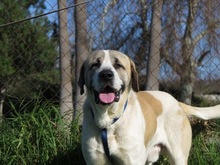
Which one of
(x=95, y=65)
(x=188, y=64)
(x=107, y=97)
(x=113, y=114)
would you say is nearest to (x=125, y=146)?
(x=113, y=114)

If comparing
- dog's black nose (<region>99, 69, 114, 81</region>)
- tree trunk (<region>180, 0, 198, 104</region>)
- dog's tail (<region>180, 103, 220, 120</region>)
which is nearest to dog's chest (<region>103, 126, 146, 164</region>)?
dog's black nose (<region>99, 69, 114, 81</region>)

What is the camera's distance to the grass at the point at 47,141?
3.87m

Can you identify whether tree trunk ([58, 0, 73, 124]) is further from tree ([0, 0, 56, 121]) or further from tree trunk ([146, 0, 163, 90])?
tree trunk ([146, 0, 163, 90])

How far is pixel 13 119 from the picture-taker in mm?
4109

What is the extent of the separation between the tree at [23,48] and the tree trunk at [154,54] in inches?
57.9

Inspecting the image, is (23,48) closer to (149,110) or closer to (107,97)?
(149,110)

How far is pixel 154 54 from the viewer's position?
566cm

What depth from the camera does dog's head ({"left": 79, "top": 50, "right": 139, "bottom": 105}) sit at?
2758mm

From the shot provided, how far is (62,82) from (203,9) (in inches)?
78.7

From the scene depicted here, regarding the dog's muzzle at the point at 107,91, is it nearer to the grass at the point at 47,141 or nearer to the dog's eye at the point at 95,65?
the dog's eye at the point at 95,65

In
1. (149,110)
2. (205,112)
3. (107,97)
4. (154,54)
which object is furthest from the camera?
(154,54)

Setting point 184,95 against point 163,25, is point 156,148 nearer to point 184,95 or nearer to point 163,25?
point 184,95

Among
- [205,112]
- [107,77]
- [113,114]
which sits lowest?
[205,112]

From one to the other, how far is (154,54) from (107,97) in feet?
9.70
